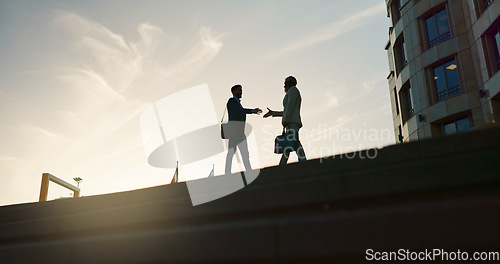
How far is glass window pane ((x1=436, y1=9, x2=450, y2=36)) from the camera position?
18500mm

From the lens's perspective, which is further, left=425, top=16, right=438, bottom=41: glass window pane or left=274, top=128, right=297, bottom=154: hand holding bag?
left=425, top=16, right=438, bottom=41: glass window pane

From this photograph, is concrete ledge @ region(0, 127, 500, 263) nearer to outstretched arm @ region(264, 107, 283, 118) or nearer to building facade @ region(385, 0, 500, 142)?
outstretched arm @ region(264, 107, 283, 118)

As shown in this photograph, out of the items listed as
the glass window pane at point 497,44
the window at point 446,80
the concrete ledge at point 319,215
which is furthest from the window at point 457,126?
the concrete ledge at point 319,215

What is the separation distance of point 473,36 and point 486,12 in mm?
1500

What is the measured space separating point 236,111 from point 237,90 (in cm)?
43

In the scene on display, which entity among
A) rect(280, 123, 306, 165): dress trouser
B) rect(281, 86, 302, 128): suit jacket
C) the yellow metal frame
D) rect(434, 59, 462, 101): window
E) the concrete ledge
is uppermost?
rect(434, 59, 462, 101): window

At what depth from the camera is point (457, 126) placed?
56.8 ft

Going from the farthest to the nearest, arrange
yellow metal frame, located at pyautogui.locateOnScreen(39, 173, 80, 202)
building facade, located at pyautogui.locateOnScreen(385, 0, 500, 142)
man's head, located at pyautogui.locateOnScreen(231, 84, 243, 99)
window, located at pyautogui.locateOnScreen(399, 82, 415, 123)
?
1. window, located at pyautogui.locateOnScreen(399, 82, 415, 123)
2. building facade, located at pyautogui.locateOnScreen(385, 0, 500, 142)
3. yellow metal frame, located at pyautogui.locateOnScreen(39, 173, 80, 202)
4. man's head, located at pyautogui.locateOnScreen(231, 84, 243, 99)

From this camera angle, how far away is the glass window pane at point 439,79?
18111mm

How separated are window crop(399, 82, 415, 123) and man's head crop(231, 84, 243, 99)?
1700cm

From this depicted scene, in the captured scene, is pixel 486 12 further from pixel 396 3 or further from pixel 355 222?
pixel 355 222

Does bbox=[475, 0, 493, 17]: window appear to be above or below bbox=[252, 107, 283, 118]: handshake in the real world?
above

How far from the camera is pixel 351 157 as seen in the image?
3.18 metres

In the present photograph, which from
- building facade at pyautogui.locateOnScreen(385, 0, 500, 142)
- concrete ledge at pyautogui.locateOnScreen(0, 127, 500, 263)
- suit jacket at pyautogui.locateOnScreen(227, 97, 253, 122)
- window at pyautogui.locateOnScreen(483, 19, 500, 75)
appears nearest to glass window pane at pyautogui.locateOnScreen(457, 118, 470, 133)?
building facade at pyautogui.locateOnScreen(385, 0, 500, 142)
